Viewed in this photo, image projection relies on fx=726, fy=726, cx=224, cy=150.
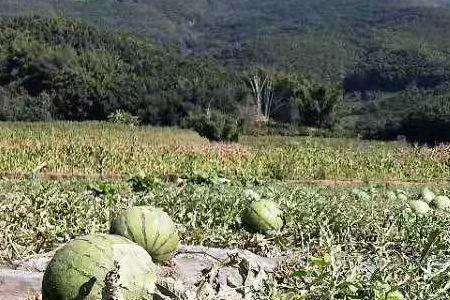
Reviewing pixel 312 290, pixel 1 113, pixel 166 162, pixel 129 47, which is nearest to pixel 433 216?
pixel 312 290

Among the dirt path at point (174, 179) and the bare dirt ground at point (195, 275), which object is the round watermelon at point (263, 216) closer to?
the bare dirt ground at point (195, 275)

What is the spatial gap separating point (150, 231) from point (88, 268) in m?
1.06

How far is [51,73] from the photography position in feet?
A: 332

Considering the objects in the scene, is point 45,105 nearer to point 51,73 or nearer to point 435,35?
point 51,73

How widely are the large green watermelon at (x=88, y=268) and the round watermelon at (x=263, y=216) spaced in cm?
295

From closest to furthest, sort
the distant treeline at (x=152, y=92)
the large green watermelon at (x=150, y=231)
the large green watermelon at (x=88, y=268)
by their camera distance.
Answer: the large green watermelon at (x=88, y=268) → the large green watermelon at (x=150, y=231) → the distant treeline at (x=152, y=92)

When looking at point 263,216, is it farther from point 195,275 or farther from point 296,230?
point 195,275

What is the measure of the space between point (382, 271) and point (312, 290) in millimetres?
468

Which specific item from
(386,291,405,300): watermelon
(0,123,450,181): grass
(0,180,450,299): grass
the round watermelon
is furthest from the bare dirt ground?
(0,123,450,181): grass

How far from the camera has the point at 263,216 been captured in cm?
701

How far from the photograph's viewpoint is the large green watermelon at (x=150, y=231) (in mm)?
5008

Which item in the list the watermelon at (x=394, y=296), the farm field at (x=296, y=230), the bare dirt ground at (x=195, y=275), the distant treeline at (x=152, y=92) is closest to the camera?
the watermelon at (x=394, y=296)

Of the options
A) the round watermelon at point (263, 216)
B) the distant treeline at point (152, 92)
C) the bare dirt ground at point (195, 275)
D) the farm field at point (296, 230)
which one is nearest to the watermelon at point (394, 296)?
the farm field at point (296, 230)

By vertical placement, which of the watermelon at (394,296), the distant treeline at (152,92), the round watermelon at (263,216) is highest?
the watermelon at (394,296)
